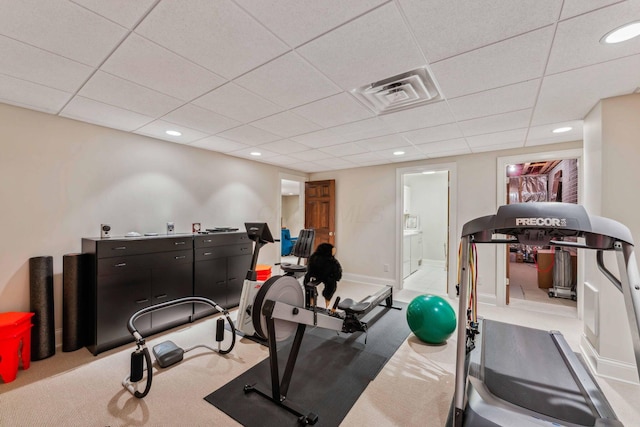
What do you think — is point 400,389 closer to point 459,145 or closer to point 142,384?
point 142,384

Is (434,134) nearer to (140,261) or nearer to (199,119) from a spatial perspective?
(199,119)

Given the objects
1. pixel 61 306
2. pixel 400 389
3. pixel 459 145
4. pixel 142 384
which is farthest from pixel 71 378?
pixel 459 145

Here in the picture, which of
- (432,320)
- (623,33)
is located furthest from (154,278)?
(623,33)

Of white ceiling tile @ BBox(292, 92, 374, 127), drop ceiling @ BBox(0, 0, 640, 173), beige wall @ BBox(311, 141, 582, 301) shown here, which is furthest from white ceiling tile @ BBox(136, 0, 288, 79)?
beige wall @ BBox(311, 141, 582, 301)

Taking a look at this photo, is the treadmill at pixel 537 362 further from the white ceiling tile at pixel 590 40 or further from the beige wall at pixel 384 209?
the beige wall at pixel 384 209

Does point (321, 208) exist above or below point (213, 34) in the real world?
below

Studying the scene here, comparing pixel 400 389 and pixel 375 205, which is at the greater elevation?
pixel 375 205

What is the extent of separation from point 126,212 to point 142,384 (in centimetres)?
208

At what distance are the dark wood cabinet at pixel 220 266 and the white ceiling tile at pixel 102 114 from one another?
5.01 ft

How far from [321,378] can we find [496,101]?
2.91 metres

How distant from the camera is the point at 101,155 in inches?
121

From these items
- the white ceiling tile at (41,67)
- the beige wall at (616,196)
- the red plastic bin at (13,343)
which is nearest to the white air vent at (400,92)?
the beige wall at (616,196)

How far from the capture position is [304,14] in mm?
1348

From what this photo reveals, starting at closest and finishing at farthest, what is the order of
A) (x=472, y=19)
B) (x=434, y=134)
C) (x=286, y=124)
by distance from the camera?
(x=472, y=19)
(x=286, y=124)
(x=434, y=134)
